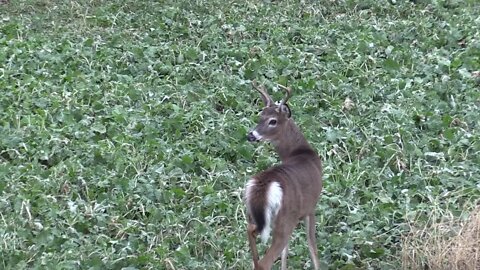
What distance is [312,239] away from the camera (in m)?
6.61

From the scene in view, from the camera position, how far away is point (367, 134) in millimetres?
8734

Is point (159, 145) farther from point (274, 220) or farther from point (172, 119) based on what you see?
point (274, 220)

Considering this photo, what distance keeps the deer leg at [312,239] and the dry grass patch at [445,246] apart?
1.94 feet

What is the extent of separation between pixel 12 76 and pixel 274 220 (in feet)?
16.0

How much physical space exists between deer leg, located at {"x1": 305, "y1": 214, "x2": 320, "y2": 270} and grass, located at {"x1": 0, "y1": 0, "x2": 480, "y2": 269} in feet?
0.50

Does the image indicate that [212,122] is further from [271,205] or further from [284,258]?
[271,205]

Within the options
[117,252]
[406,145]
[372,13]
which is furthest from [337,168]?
[372,13]

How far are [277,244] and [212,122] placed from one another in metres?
3.17

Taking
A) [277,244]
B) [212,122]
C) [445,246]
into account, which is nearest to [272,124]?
[277,244]

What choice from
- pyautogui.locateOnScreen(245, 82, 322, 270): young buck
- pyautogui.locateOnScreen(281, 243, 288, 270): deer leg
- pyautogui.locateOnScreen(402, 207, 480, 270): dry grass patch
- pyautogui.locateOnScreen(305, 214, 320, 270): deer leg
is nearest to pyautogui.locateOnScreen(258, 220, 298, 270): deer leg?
pyautogui.locateOnScreen(245, 82, 322, 270): young buck

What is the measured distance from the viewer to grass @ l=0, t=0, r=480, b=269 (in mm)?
6918

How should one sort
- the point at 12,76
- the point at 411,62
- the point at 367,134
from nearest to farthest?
the point at 367,134 → the point at 12,76 → the point at 411,62

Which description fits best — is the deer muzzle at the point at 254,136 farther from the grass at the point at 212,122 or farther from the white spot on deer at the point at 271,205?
the white spot on deer at the point at 271,205

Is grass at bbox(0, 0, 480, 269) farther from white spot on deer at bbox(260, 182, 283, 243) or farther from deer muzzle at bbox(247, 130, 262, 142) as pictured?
white spot on deer at bbox(260, 182, 283, 243)
